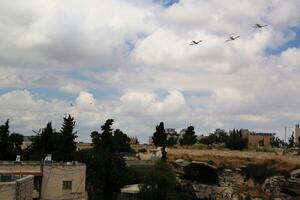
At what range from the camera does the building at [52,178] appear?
39938mm

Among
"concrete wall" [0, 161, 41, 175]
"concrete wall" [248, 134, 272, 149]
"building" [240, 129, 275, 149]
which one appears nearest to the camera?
"concrete wall" [0, 161, 41, 175]

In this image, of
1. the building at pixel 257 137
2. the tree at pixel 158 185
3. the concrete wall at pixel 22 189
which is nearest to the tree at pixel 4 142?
the tree at pixel 158 185

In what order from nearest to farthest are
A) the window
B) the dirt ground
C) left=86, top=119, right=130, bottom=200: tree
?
1. the window
2. left=86, top=119, right=130, bottom=200: tree
3. the dirt ground

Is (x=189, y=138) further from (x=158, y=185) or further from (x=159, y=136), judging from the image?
(x=158, y=185)

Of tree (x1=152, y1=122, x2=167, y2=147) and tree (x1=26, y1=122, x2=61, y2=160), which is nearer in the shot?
tree (x1=26, y1=122, x2=61, y2=160)

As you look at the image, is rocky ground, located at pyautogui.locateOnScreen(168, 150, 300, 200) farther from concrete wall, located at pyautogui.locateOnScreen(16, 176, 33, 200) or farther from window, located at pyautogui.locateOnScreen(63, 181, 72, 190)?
concrete wall, located at pyautogui.locateOnScreen(16, 176, 33, 200)

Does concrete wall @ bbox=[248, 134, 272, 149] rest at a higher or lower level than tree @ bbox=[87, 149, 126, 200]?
higher

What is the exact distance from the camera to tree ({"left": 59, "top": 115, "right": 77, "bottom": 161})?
6106 cm

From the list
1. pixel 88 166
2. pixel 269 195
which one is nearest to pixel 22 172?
pixel 88 166

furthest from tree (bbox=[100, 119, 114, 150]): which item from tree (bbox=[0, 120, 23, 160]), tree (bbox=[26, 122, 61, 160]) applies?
tree (bbox=[0, 120, 23, 160])

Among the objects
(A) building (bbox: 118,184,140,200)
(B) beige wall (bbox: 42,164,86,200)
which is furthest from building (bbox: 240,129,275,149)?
(B) beige wall (bbox: 42,164,86,200)

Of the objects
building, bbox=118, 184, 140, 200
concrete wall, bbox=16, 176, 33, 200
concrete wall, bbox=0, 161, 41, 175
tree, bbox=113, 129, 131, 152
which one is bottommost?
building, bbox=118, 184, 140, 200

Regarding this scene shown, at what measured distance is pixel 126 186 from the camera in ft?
201

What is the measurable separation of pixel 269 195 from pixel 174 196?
32288 mm
